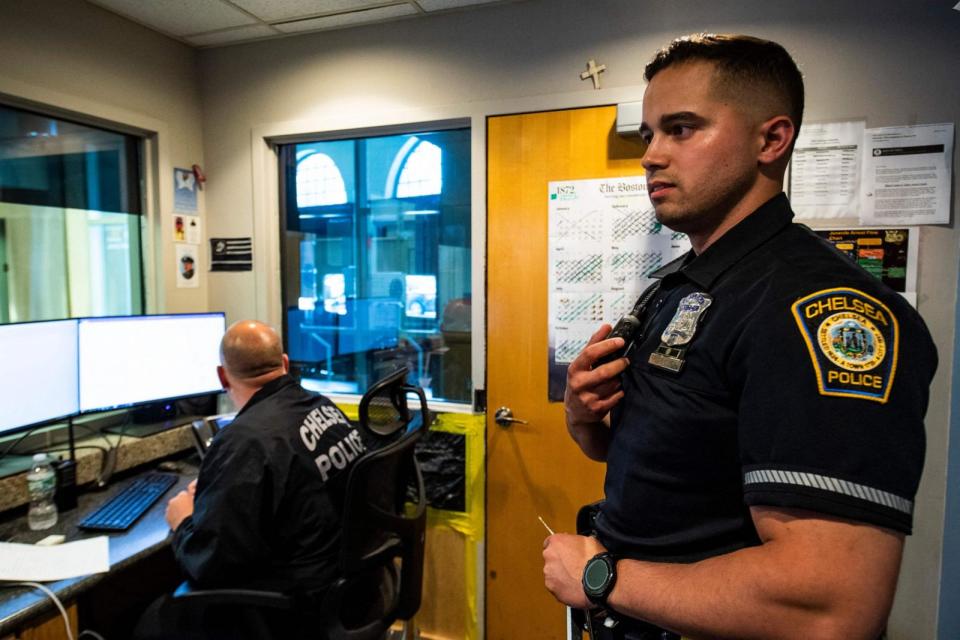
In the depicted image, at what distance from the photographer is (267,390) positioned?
5.35ft

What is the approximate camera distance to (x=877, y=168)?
1.74 m

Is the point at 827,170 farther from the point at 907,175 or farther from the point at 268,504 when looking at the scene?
the point at 268,504

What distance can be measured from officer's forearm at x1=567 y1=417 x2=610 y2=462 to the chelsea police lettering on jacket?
0.78 m

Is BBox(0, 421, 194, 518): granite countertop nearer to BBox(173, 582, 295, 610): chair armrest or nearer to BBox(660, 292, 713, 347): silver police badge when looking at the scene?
BBox(173, 582, 295, 610): chair armrest

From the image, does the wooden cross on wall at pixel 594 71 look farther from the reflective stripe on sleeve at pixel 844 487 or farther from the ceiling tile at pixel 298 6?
the reflective stripe on sleeve at pixel 844 487

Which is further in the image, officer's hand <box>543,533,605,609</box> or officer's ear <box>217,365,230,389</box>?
officer's ear <box>217,365,230,389</box>

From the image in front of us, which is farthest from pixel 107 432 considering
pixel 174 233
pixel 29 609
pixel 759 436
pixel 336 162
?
pixel 759 436

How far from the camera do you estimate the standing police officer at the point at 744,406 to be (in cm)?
58

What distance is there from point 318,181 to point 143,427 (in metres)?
1.34

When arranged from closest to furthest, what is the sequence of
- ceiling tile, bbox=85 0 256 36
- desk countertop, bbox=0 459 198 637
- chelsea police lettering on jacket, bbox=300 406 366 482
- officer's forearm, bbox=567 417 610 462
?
officer's forearm, bbox=567 417 610 462 → desk countertop, bbox=0 459 198 637 → chelsea police lettering on jacket, bbox=300 406 366 482 → ceiling tile, bbox=85 0 256 36

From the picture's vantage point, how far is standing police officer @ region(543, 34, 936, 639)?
22.7 inches

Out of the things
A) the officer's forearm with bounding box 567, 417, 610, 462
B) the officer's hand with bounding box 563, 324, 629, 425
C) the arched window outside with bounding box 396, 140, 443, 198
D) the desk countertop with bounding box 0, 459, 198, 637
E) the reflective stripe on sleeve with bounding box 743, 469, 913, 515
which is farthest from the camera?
the arched window outside with bounding box 396, 140, 443, 198

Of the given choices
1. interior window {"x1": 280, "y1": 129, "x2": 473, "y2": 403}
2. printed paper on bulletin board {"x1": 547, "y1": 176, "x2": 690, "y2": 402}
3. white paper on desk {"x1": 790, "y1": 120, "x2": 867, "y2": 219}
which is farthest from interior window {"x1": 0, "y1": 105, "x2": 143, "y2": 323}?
white paper on desk {"x1": 790, "y1": 120, "x2": 867, "y2": 219}

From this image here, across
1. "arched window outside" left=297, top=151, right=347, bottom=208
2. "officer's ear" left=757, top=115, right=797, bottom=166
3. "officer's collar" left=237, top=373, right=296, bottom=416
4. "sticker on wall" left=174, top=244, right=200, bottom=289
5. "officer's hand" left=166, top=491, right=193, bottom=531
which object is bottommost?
"officer's hand" left=166, top=491, right=193, bottom=531
